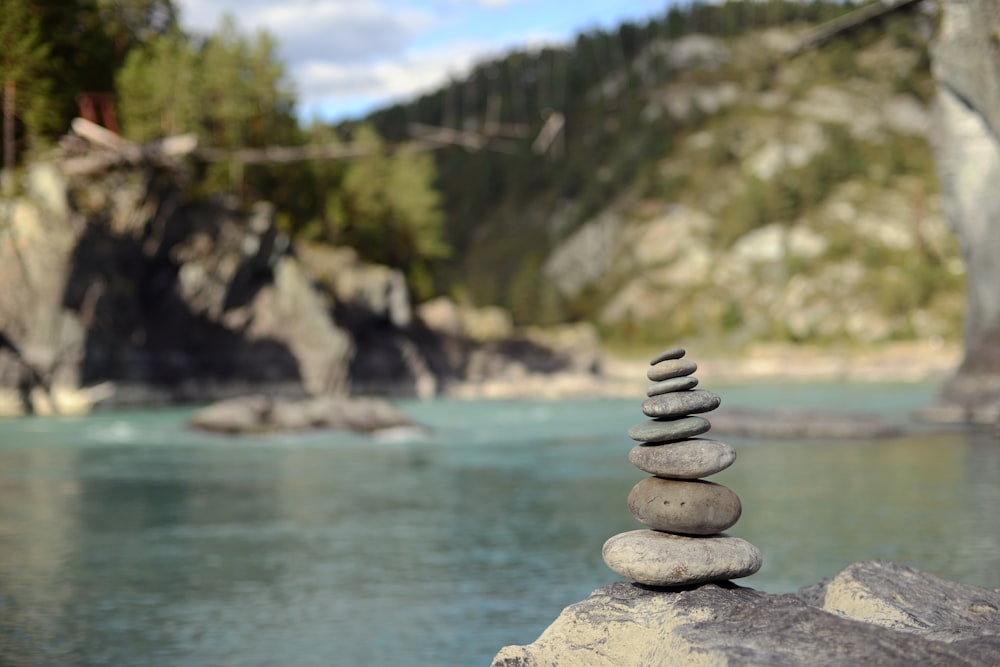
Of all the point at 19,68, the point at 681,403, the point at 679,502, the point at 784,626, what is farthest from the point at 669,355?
the point at 19,68

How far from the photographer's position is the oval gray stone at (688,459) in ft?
37.9

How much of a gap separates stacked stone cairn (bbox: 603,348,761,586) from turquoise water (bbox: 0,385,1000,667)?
137 inches

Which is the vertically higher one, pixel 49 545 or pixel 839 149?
pixel 839 149

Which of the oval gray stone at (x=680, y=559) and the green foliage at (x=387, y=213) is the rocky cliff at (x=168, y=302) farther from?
the oval gray stone at (x=680, y=559)

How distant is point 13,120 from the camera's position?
68.8 metres

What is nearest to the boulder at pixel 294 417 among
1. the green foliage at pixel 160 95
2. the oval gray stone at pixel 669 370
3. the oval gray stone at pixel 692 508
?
the green foliage at pixel 160 95

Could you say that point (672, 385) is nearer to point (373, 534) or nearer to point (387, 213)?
point (373, 534)

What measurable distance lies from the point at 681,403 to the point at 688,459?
1.94 feet

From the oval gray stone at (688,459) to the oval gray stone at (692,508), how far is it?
0.15 m

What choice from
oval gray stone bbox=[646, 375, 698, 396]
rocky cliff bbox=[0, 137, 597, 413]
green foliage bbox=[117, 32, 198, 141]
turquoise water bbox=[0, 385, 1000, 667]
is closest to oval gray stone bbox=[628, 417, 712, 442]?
oval gray stone bbox=[646, 375, 698, 396]

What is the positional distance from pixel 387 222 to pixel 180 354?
1709 inches

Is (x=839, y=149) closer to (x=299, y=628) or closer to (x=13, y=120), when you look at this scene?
(x=13, y=120)

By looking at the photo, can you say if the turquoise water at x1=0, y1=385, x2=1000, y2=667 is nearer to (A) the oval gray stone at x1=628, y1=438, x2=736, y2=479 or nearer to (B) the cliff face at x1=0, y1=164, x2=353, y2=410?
(A) the oval gray stone at x1=628, y1=438, x2=736, y2=479

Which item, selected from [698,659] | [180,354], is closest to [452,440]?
[180,354]
